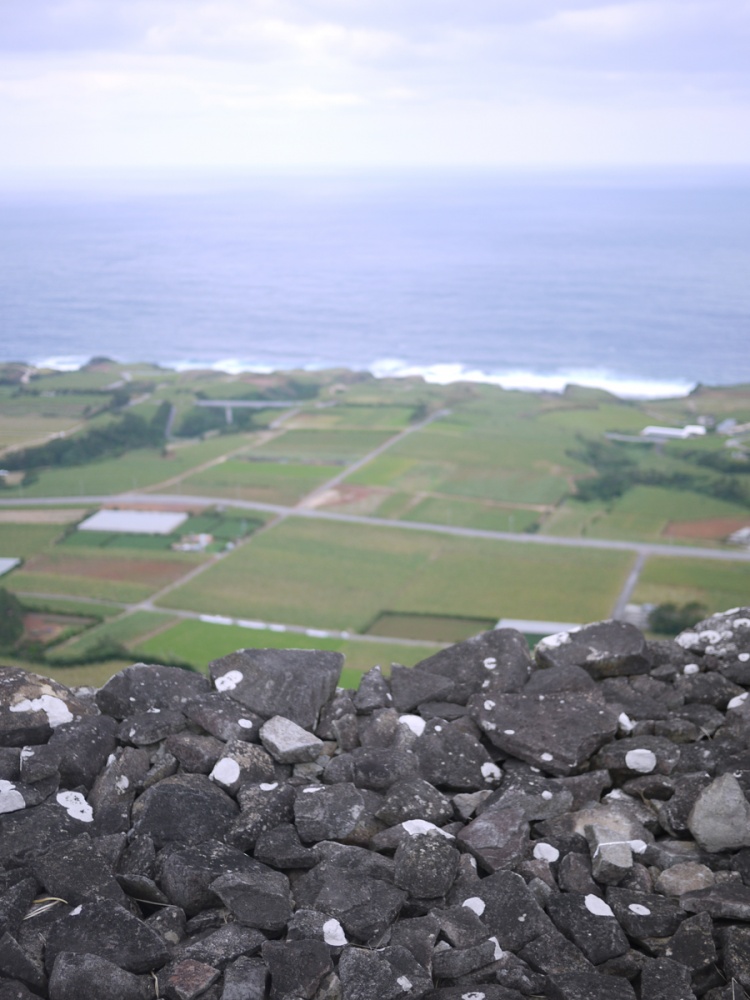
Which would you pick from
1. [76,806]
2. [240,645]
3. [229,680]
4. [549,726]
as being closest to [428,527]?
[240,645]

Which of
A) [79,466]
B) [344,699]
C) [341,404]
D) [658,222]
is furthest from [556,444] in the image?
[658,222]

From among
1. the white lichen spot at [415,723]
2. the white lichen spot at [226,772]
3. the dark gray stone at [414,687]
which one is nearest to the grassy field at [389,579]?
the dark gray stone at [414,687]

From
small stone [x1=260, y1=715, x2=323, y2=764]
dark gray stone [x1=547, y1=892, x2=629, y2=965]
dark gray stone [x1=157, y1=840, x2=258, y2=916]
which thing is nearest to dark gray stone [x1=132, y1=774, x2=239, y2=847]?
dark gray stone [x1=157, y1=840, x2=258, y2=916]

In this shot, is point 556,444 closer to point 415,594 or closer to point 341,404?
point 341,404

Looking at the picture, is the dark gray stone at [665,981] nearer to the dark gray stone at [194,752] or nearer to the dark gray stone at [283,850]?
the dark gray stone at [283,850]

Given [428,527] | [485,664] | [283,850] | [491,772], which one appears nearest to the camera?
[283,850]

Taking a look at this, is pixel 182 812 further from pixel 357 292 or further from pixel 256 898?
pixel 357 292

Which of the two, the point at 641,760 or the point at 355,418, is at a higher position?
the point at 641,760

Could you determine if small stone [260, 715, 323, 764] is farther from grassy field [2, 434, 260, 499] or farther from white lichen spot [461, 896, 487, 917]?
grassy field [2, 434, 260, 499]
